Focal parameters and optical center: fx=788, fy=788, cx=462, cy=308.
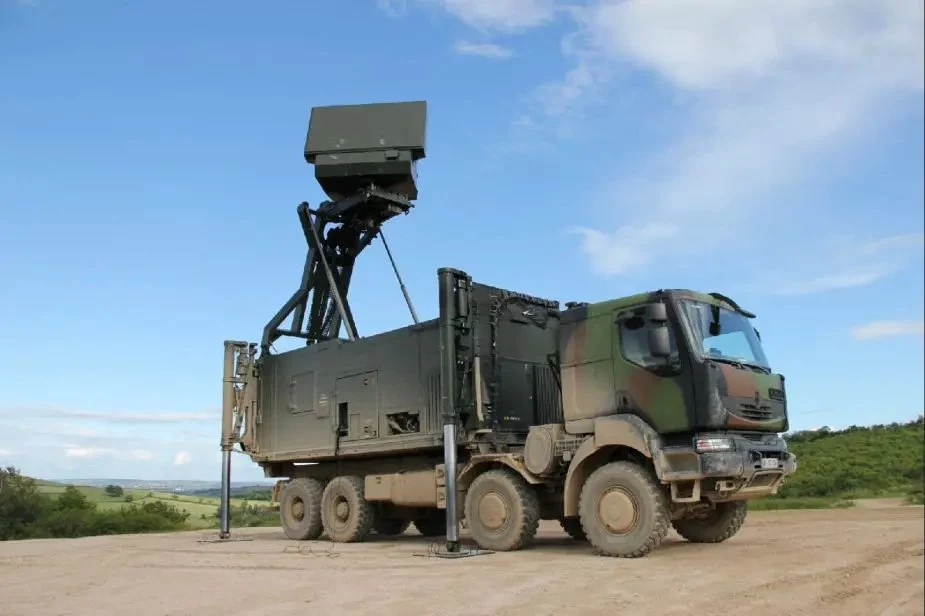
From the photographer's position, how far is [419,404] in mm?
12398

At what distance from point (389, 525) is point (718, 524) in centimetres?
648

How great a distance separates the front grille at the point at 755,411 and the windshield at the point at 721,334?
553 millimetres

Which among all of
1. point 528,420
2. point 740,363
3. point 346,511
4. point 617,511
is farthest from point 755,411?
point 346,511

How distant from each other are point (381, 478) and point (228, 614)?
665 cm

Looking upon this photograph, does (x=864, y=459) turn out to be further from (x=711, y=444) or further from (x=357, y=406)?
(x=357, y=406)

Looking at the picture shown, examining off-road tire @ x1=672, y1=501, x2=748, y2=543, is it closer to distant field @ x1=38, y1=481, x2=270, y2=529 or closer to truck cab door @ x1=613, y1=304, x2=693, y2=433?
truck cab door @ x1=613, y1=304, x2=693, y2=433

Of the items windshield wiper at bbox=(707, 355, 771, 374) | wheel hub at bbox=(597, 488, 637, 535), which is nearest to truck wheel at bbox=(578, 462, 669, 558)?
wheel hub at bbox=(597, 488, 637, 535)

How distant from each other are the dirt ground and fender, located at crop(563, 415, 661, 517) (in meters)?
0.79

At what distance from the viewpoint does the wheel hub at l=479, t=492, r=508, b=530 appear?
10461 millimetres

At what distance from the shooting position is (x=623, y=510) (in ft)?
29.8

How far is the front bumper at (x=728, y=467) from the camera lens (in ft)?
28.0

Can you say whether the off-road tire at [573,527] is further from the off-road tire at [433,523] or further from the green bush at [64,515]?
the green bush at [64,515]

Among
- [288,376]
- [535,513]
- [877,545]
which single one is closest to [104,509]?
[288,376]

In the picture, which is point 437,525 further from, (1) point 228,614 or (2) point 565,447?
(1) point 228,614
